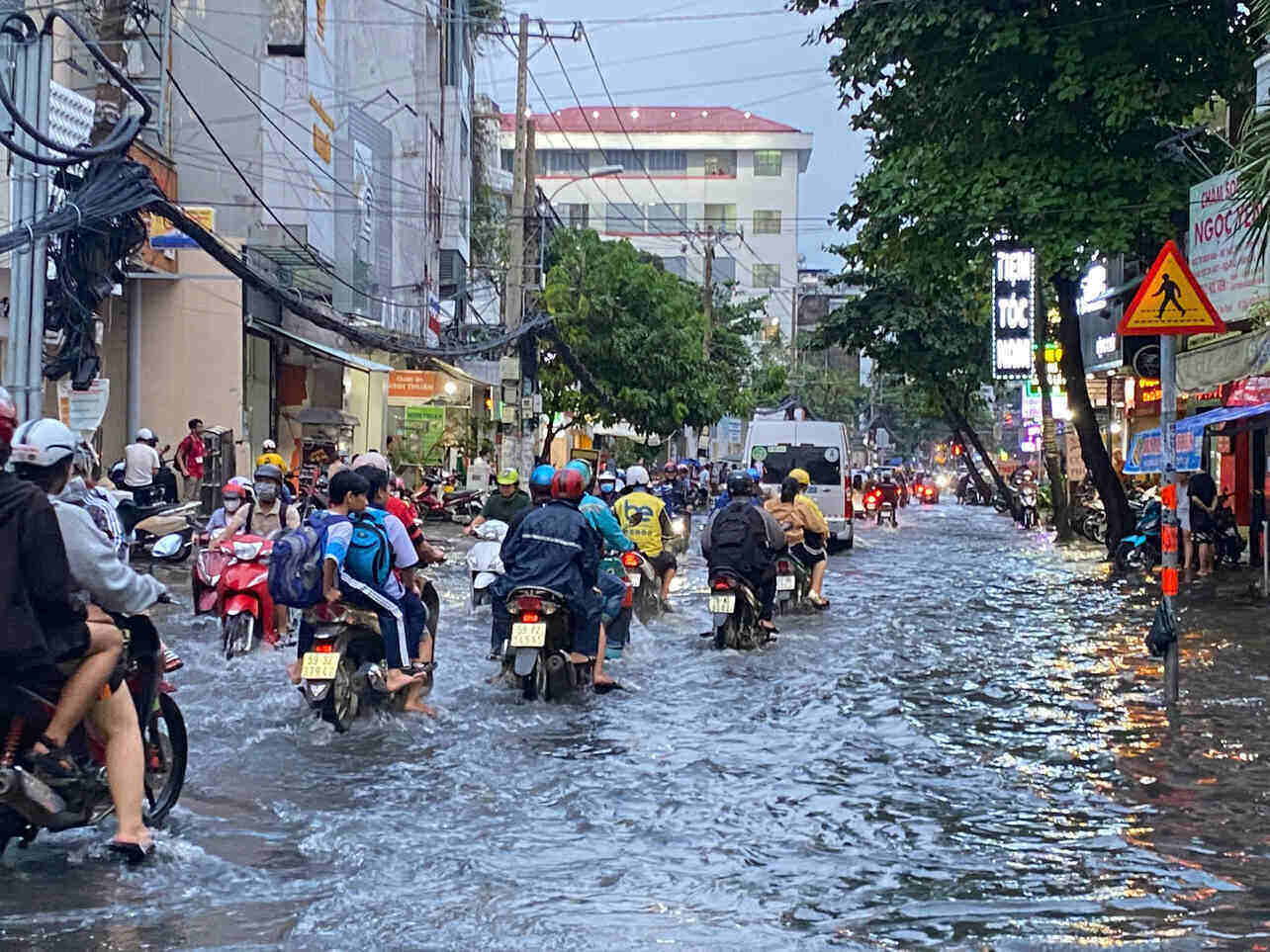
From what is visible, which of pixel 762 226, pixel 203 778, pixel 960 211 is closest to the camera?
pixel 203 778

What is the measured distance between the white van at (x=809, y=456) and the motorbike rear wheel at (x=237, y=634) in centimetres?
1699

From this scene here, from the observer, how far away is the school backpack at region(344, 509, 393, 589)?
29.1 feet

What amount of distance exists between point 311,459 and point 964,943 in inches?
1034

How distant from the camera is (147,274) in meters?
25.6

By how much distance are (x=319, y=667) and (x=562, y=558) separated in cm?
217

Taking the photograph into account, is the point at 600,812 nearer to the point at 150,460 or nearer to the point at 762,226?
the point at 150,460

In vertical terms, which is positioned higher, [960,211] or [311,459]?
[960,211]

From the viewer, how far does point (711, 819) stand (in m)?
7.21

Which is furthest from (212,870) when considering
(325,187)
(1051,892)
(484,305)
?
(484,305)

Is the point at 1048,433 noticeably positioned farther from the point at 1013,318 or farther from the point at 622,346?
the point at 622,346

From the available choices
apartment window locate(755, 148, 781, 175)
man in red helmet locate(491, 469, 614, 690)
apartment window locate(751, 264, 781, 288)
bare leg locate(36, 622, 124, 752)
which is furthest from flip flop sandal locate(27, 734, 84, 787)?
apartment window locate(755, 148, 781, 175)

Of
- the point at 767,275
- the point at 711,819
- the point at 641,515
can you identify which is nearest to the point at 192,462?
the point at 641,515

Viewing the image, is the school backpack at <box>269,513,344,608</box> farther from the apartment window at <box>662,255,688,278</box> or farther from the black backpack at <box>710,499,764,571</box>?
the apartment window at <box>662,255,688,278</box>

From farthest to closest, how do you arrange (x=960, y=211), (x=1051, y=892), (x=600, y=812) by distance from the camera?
(x=960, y=211) < (x=600, y=812) < (x=1051, y=892)
